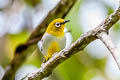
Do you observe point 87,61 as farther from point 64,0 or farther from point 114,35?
point 64,0

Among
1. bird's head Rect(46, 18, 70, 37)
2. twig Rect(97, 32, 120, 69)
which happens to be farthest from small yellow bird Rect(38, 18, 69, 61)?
twig Rect(97, 32, 120, 69)

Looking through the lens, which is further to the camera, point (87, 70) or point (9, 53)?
point (9, 53)

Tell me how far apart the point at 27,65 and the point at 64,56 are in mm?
1268

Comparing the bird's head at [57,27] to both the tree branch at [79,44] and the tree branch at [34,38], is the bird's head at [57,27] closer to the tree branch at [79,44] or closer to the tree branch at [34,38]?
the tree branch at [34,38]

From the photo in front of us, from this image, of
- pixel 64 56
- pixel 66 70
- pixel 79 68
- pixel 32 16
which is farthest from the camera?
pixel 32 16

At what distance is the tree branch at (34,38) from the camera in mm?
1456

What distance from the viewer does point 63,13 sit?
57.1 inches

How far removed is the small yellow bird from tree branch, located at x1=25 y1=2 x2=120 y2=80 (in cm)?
21

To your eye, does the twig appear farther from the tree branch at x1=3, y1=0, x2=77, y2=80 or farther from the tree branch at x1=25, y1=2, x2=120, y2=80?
the tree branch at x1=3, y1=0, x2=77, y2=80

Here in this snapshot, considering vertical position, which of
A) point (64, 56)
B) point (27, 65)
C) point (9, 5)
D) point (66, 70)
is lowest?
point (64, 56)

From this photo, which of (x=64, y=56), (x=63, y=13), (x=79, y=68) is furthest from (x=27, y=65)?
(x=64, y=56)

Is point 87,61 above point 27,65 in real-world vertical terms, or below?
below

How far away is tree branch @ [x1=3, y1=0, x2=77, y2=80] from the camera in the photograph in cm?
146

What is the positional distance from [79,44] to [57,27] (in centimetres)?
60
